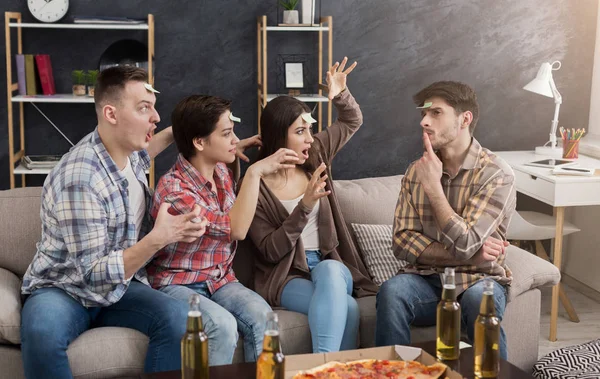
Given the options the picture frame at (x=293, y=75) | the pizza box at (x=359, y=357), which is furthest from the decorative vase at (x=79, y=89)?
the pizza box at (x=359, y=357)

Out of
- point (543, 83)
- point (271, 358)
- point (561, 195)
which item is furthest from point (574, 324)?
point (271, 358)

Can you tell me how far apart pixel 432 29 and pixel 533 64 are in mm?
675

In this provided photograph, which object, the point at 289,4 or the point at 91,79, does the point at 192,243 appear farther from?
the point at 289,4

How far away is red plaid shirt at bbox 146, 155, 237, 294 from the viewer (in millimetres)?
2799

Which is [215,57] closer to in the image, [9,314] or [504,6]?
[504,6]

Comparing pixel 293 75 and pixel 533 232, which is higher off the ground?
pixel 293 75

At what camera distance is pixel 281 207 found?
304 centimetres

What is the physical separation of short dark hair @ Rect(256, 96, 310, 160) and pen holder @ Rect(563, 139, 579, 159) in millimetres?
1814

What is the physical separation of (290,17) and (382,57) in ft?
2.13

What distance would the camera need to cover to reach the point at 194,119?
290cm

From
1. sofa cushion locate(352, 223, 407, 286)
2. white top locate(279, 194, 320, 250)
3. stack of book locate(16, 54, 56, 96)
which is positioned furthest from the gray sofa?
stack of book locate(16, 54, 56, 96)

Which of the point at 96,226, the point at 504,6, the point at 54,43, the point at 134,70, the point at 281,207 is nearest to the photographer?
the point at 96,226

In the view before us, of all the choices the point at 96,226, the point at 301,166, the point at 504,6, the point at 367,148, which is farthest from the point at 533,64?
the point at 96,226

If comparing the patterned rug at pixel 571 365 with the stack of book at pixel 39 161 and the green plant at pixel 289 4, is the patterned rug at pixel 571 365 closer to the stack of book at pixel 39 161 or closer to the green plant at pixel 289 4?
the green plant at pixel 289 4
